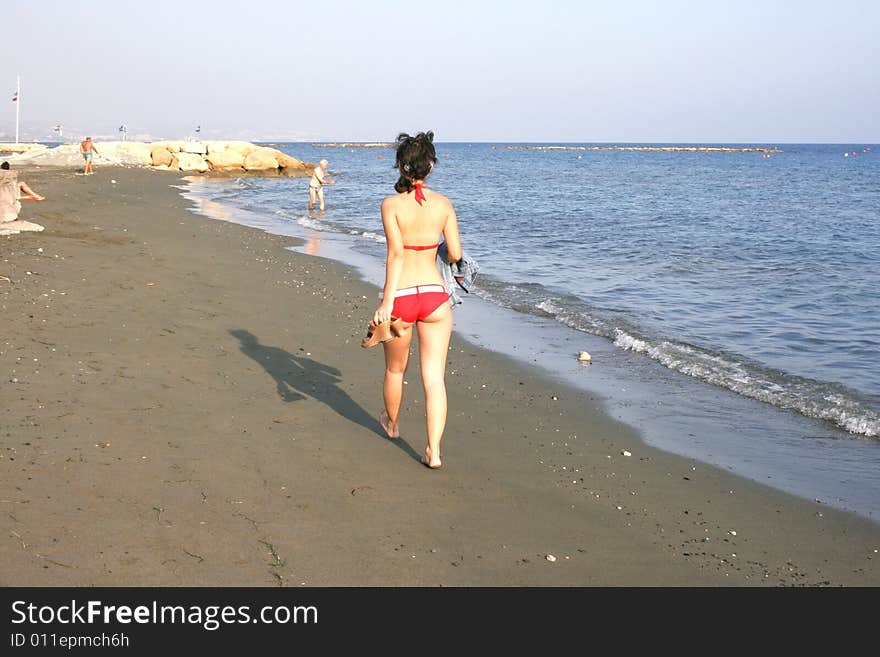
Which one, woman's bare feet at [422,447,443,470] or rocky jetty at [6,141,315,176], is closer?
woman's bare feet at [422,447,443,470]

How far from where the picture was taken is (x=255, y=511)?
4379mm

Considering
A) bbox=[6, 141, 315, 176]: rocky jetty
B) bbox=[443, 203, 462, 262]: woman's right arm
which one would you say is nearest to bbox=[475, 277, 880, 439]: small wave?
bbox=[443, 203, 462, 262]: woman's right arm

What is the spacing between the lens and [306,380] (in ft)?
23.1

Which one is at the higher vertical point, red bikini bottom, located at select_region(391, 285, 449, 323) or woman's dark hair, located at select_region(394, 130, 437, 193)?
woman's dark hair, located at select_region(394, 130, 437, 193)

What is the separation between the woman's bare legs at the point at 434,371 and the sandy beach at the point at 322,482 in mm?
174

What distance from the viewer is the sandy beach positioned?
393cm

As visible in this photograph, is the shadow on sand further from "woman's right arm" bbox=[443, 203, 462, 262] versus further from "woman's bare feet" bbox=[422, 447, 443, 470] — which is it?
"woman's right arm" bbox=[443, 203, 462, 262]

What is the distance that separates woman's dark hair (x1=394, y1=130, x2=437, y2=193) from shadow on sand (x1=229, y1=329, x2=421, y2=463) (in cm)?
183

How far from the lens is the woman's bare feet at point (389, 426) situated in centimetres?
573

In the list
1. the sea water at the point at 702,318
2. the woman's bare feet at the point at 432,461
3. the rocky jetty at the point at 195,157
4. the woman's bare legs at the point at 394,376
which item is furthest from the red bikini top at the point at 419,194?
the rocky jetty at the point at 195,157

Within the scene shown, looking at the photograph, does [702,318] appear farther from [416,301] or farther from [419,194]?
[419,194]

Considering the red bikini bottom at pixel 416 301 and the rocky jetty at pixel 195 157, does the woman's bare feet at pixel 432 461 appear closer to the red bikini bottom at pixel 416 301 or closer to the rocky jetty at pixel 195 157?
the red bikini bottom at pixel 416 301

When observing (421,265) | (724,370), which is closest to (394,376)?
(421,265)
